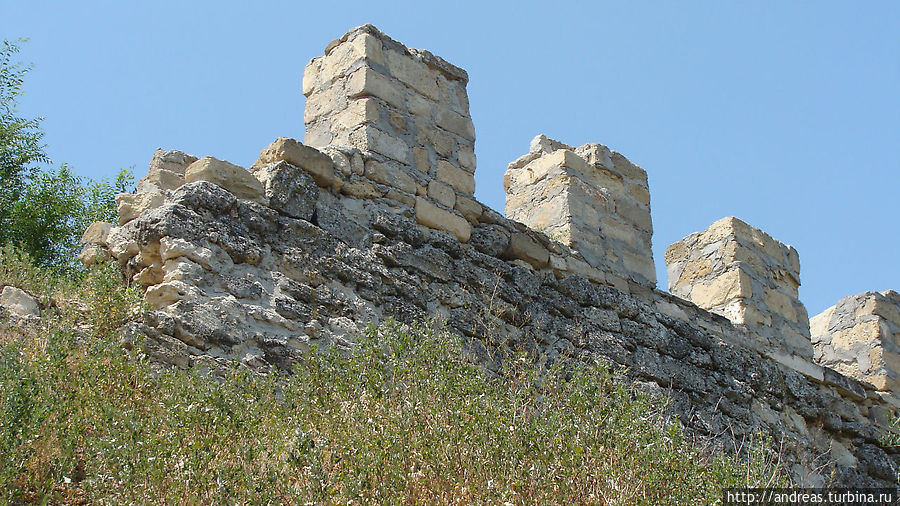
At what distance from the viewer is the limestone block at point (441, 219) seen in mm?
5863

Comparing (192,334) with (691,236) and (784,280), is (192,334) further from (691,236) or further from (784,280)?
(784,280)

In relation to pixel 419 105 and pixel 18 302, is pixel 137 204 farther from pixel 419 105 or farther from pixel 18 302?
pixel 419 105

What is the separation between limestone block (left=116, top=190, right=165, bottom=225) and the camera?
16.7 ft

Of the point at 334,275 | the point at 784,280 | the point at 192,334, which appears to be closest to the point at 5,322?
the point at 192,334

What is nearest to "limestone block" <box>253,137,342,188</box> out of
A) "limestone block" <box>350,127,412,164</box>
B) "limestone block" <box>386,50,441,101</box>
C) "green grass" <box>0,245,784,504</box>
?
"limestone block" <box>350,127,412,164</box>

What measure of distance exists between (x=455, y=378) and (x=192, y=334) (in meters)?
1.24

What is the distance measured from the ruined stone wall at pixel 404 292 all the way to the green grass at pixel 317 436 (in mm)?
392

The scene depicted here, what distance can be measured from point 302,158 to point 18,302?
1.63 m

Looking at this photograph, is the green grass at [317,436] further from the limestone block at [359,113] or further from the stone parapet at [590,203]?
the stone parapet at [590,203]

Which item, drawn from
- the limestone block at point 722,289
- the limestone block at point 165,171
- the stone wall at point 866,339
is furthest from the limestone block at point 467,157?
the stone wall at point 866,339

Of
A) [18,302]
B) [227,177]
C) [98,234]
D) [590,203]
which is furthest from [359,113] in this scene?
[18,302]

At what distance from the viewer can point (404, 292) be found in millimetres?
5406

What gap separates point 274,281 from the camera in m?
4.91

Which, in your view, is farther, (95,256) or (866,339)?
(866,339)
